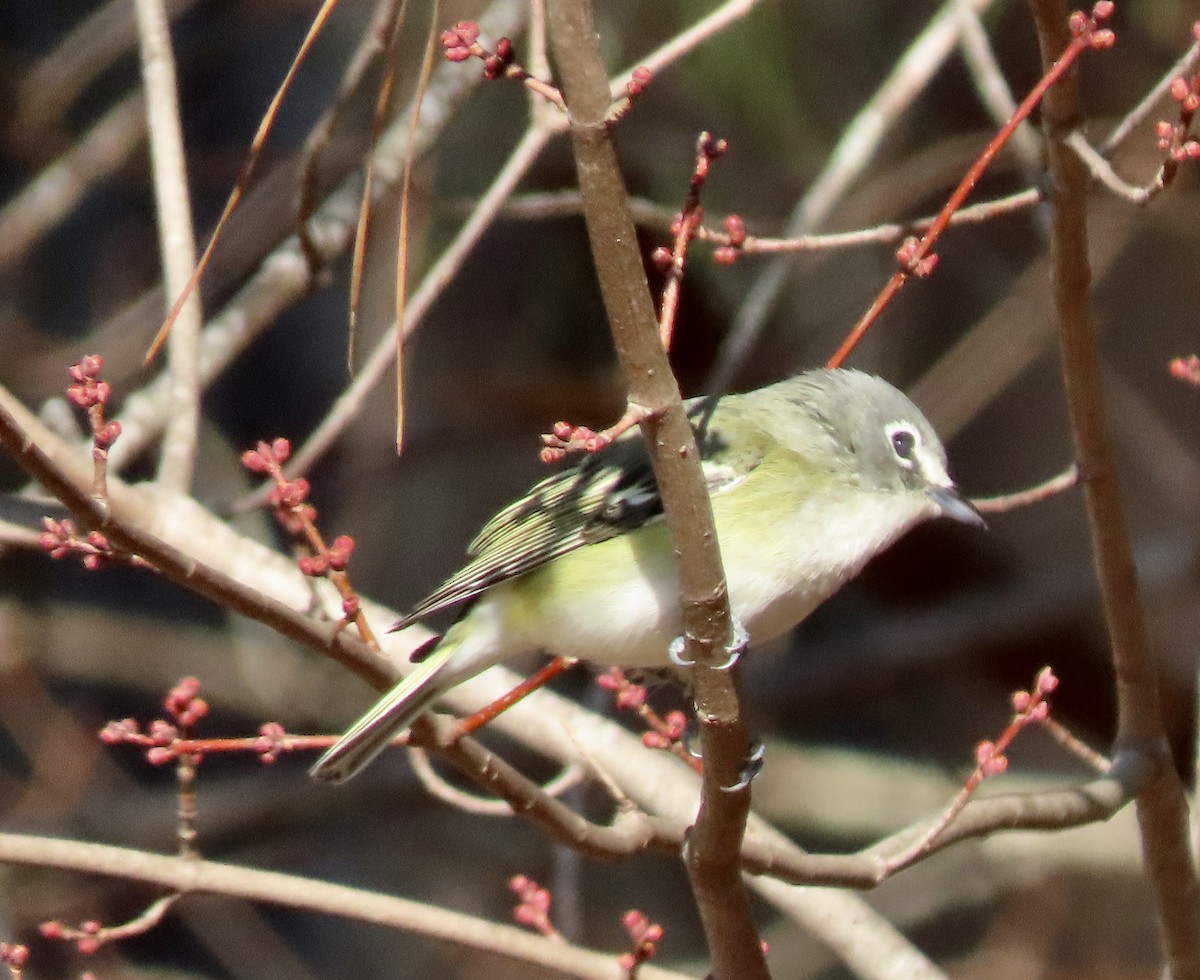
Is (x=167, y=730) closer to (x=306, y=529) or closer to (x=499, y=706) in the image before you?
(x=306, y=529)

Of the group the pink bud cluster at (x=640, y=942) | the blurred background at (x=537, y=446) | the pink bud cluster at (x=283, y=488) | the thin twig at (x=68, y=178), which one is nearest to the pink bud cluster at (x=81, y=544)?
the pink bud cluster at (x=283, y=488)

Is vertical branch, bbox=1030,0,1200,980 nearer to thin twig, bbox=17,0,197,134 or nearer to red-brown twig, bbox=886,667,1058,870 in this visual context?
red-brown twig, bbox=886,667,1058,870

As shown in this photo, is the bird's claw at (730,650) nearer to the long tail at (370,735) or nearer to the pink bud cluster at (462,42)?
the long tail at (370,735)

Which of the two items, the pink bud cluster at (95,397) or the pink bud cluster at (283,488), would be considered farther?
the pink bud cluster at (283,488)

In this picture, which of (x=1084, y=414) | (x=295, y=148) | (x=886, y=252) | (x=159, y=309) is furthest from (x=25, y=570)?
(x=1084, y=414)

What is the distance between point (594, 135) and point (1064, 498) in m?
4.50

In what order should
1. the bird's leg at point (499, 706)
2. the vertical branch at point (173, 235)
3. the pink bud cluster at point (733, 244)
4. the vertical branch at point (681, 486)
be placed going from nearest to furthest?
1. the vertical branch at point (681, 486)
2. the bird's leg at point (499, 706)
3. the pink bud cluster at point (733, 244)
4. the vertical branch at point (173, 235)

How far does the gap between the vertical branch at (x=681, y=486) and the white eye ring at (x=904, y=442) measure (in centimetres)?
107

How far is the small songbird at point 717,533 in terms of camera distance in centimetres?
261

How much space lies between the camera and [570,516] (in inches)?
110

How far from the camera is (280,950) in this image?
520 centimetres

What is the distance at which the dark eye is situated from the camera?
9.56 ft

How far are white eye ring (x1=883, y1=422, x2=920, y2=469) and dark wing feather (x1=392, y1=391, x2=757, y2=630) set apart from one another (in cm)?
31

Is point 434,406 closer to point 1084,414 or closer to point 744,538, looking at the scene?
point 744,538
